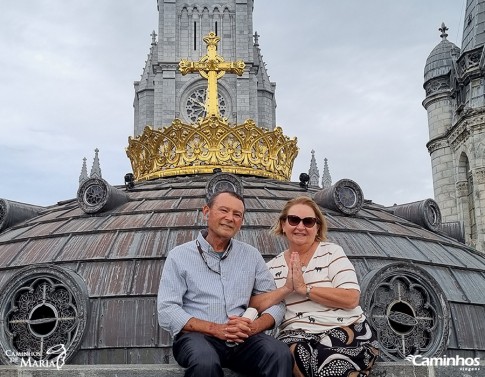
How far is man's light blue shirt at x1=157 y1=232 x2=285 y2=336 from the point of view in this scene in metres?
5.70

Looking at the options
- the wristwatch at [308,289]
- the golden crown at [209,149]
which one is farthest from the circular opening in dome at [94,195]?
the wristwatch at [308,289]

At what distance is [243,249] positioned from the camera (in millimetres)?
6027

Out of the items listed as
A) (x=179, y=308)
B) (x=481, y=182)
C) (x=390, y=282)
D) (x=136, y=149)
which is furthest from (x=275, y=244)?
(x=481, y=182)

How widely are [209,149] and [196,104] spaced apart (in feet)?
232

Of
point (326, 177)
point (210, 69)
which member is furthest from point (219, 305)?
point (326, 177)

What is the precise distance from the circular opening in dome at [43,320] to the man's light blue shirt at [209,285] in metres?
6.03

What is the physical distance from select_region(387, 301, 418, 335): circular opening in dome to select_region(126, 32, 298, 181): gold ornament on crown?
612 cm

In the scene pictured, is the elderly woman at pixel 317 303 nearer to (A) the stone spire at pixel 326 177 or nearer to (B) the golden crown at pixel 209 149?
(B) the golden crown at pixel 209 149

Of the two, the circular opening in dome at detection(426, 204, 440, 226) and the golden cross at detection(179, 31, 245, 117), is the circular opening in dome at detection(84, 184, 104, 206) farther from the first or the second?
the circular opening in dome at detection(426, 204, 440, 226)

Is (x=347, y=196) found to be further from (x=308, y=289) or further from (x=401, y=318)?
(x=308, y=289)

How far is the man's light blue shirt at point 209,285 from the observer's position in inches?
224

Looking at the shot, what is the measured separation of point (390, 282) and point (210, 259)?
649 cm

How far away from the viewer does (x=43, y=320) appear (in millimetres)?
11203

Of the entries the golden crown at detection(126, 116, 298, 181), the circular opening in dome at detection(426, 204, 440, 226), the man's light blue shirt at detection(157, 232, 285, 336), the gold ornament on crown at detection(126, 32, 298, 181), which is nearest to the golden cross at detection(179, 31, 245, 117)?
the gold ornament on crown at detection(126, 32, 298, 181)
